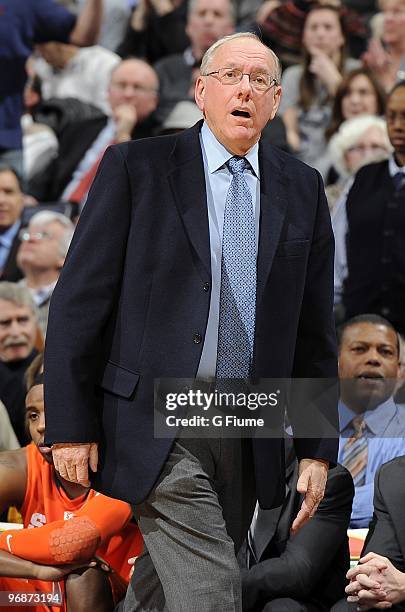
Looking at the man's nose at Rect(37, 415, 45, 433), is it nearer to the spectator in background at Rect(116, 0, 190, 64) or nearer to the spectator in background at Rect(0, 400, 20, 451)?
the spectator in background at Rect(0, 400, 20, 451)

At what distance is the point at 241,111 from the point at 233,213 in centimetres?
23


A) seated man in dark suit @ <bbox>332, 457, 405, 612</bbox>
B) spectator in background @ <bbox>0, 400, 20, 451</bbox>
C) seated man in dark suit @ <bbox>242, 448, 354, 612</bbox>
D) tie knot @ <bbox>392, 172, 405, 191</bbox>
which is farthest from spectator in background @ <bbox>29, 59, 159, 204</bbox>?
seated man in dark suit @ <bbox>332, 457, 405, 612</bbox>

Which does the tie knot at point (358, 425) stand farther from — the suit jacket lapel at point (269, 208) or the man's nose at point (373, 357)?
the suit jacket lapel at point (269, 208)

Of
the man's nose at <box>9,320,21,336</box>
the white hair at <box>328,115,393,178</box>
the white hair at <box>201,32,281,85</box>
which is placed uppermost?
the white hair at <box>328,115,393,178</box>

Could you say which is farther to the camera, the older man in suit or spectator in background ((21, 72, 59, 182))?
spectator in background ((21, 72, 59, 182))

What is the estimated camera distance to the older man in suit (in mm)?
2371

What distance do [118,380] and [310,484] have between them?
1.65 ft

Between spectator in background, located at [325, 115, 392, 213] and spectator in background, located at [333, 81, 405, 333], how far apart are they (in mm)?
715

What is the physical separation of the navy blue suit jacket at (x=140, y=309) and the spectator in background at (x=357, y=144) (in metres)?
3.47

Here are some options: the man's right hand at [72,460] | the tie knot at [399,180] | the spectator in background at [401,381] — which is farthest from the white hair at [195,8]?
the man's right hand at [72,460]

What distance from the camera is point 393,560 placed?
307cm

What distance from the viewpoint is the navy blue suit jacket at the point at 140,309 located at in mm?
2385

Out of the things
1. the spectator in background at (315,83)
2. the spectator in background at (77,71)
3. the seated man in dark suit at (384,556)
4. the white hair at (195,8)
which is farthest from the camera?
the spectator in background at (77,71)

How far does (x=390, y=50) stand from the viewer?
6.84 meters
